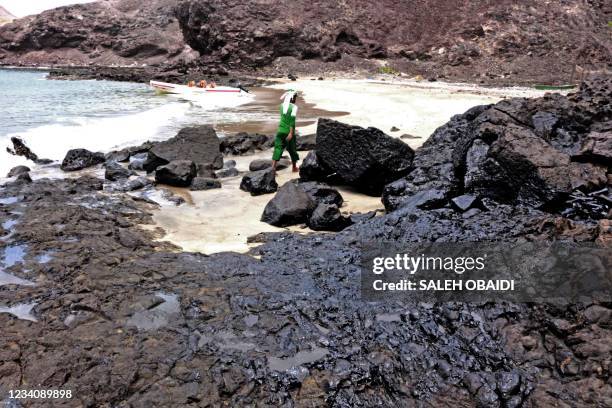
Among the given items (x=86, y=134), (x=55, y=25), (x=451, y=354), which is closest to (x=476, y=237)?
(x=451, y=354)

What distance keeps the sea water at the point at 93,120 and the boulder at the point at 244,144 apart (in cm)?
276

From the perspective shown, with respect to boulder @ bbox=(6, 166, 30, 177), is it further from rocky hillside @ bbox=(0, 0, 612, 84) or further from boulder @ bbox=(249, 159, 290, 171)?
rocky hillside @ bbox=(0, 0, 612, 84)

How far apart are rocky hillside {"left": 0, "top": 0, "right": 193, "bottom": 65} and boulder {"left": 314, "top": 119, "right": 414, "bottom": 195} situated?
65.8 m

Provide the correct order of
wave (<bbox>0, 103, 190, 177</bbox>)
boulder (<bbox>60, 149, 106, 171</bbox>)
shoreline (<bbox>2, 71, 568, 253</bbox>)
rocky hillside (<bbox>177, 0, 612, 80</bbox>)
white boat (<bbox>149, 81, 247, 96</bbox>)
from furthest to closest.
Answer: rocky hillside (<bbox>177, 0, 612, 80</bbox>) < white boat (<bbox>149, 81, 247, 96</bbox>) < wave (<bbox>0, 103, 190, 177</bbox>) < boulder (<bbox>60, 149, 106, 171</bbox>) < shoreline (<bbox>2, 71, 568, 253</bbox>)

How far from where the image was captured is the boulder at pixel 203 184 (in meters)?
7.76

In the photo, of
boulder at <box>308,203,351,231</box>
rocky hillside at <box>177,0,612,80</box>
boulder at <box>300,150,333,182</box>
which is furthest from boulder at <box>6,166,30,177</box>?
rocky hillside at <box>177,0,612,80</box>

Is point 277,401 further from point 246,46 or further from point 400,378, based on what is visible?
point 246,46

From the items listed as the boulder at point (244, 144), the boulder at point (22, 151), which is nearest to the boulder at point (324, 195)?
the boulder at point (244, 144)

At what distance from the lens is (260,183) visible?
7.41 meters

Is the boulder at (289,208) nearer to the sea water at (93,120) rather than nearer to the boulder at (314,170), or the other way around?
the boulder at (314,170)

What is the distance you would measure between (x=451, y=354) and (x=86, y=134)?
12.4m

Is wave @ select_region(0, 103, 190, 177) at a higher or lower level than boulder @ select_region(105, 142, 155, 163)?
lower

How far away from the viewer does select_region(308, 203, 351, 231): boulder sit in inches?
222

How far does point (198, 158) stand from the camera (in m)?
9.05
